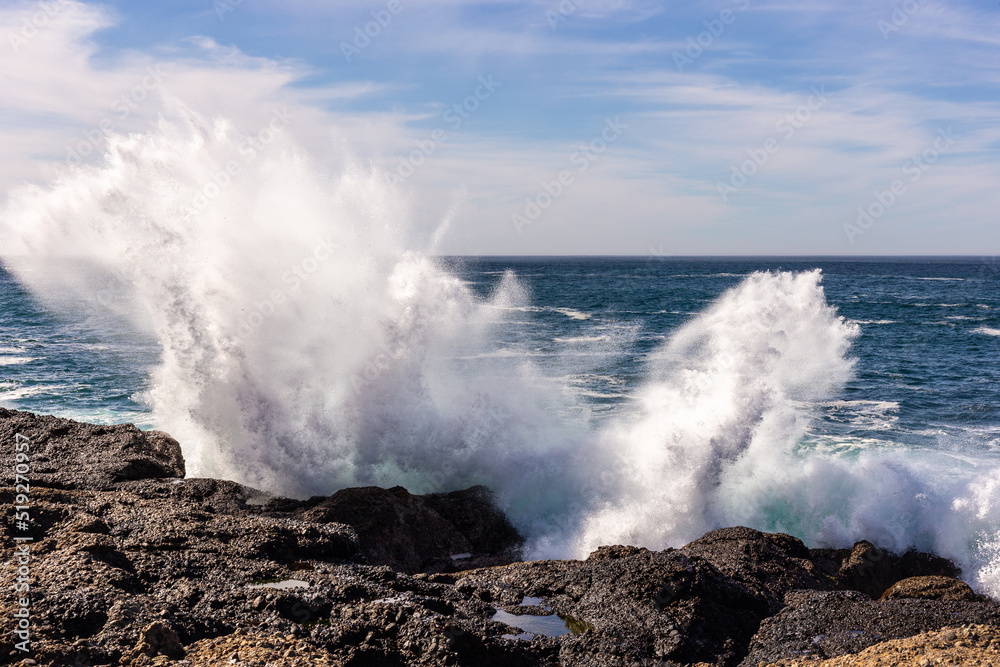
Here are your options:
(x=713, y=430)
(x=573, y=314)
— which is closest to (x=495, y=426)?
(x=713, y=430)

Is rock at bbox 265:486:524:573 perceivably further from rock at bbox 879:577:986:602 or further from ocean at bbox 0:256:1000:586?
rock at bbox 879:577:986:602

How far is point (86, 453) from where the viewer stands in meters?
10.2

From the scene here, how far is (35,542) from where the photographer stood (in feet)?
21.8

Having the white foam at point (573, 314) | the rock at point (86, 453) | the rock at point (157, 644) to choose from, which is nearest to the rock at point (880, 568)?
the rock at point (157, 644)

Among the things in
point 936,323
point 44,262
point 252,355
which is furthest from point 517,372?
point 44,262

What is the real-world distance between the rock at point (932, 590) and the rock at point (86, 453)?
9.78m

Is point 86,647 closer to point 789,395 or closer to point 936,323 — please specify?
point 789,395

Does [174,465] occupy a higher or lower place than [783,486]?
higher

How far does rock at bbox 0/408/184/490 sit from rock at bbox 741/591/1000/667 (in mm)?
8102

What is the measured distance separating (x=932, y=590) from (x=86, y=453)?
1126 centimetres

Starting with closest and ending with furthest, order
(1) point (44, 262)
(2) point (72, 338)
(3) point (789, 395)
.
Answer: (3) point (789, 395)
(2) point (72, 338)
(1) point (44, 262)

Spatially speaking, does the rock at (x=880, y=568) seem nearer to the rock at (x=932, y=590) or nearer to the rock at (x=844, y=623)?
the rock at (x=932, y=590)

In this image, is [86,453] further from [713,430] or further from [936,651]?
[936,651]

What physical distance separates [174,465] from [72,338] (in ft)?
73.7
